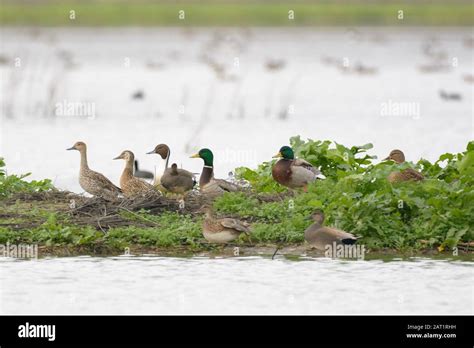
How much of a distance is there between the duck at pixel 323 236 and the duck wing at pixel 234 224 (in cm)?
63

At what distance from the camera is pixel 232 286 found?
10453 millimetres

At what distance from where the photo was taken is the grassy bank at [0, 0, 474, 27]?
163 ft

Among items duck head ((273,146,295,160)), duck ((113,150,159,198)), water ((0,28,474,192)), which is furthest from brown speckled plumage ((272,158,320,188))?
water ((0,28,474,192))

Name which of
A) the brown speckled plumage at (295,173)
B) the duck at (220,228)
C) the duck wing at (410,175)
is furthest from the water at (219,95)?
the duck wing at (410,175)

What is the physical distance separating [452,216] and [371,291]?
1.92 metres

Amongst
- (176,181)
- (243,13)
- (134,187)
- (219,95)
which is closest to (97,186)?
(134,187)

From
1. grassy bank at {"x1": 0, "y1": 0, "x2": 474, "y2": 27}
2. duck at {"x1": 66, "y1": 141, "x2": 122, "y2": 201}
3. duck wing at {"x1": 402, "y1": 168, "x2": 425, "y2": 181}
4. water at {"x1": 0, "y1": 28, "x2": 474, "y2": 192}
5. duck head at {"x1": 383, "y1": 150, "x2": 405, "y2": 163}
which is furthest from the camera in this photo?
grassy bank at {"x1": 0, "y1": 0, "x2": 474, "y2": 27}

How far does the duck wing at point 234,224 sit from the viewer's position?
11.7m

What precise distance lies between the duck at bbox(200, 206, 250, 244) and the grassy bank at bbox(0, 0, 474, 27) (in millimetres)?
36807

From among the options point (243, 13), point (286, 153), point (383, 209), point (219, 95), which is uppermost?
point (243, 13)

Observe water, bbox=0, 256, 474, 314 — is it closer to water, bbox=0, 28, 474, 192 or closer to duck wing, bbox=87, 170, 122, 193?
duck wing, bbox=87, 170, 122, 193

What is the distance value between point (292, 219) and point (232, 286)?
1.97 meters

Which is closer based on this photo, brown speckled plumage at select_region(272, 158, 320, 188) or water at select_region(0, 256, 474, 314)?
water at select_region(0, 256, 474, 314)

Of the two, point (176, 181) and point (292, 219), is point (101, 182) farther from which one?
point (292, 219)
